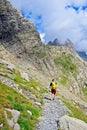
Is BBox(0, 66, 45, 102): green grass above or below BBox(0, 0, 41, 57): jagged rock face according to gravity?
below

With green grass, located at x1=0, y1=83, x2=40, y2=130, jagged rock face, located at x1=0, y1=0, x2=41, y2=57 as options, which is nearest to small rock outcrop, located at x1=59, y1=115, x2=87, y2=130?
green grass, located at x1=0, y1=83, x2=40, y2=130

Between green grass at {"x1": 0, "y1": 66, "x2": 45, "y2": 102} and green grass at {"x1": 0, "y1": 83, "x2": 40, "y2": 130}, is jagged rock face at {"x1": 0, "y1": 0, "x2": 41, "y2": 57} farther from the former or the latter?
green grass at {"x1": 0, "y1": 83, "x2": 40, "y2": 130}

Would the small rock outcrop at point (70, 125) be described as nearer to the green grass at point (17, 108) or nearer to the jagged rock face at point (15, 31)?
the green grass at point (17, 108)

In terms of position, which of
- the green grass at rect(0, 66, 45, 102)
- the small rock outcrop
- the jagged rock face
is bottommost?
the small rock outcrop

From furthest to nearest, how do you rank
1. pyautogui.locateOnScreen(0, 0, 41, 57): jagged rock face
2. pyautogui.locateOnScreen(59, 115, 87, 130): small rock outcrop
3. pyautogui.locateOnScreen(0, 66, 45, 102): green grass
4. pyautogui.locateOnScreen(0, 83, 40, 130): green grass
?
1. pyautogui.locateOnScreen(0, 0, 41, 57): jagged rock face
2. pyautogui.locateOnScreen(0, 66, 45, 102): green grass
3. pyautogui.locateOnScreen(59, 115, 87, 130): small rock outcrop
4. pyautogui.locateOnScreen(0, 83, 40, 130): green grass

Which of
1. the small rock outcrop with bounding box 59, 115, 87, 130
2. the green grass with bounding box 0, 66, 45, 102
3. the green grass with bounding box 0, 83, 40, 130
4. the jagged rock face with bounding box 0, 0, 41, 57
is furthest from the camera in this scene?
the jagged rock face with bounding box 0, 0, 41, 57

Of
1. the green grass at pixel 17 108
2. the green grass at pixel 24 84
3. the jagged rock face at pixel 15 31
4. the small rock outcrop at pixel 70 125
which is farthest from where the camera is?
the jagged rock face at pixel 15 31

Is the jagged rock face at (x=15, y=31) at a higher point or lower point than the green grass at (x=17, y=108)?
higher

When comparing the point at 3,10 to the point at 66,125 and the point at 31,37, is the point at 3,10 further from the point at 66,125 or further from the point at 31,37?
the point at 66,125

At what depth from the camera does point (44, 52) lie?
190125mm

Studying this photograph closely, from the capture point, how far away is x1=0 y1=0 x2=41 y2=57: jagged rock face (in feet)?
573

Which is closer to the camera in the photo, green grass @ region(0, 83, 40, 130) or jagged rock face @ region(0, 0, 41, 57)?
green grass @ region(0, 83, 40, 130)

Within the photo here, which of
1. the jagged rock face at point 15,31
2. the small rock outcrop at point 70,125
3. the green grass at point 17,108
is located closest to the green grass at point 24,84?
the green grass at point 17,108

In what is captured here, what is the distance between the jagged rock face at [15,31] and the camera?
17450 centimetres
